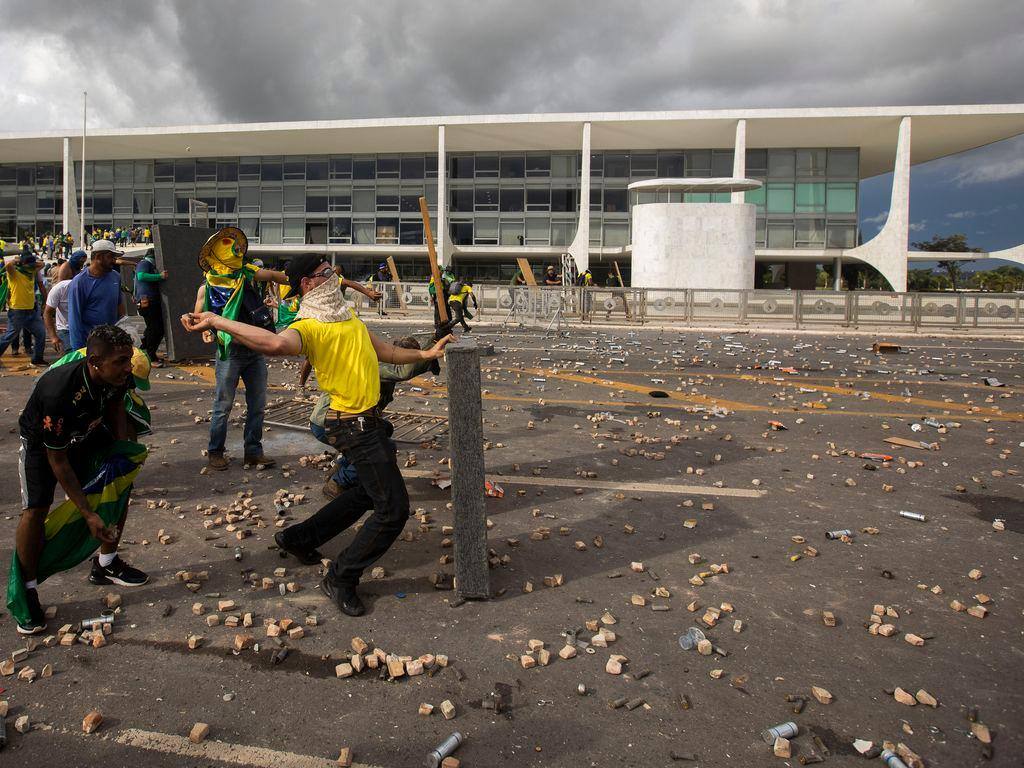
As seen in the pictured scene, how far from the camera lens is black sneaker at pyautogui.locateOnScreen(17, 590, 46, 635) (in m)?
3.59

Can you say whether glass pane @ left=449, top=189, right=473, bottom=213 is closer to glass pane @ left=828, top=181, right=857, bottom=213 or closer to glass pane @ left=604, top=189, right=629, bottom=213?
glass pane @ left=604, top=189, right=629, bottom=213

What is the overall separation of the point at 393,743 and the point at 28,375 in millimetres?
11561

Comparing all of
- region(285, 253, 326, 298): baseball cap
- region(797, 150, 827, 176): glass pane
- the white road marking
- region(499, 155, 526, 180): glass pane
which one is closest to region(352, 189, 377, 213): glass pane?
region(499, 155, 526, 180): glass pane

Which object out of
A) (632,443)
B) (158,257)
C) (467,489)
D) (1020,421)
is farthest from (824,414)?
(158,257)

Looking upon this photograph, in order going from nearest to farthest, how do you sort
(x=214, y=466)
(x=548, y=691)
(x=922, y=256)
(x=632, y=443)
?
1. (x=548, y=691)
2. (x=214, y=466)
3. (x=632, y=443)
4. (x=922, y=256)

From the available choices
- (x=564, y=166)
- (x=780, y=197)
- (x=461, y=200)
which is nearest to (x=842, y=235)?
(x=780, y=197)

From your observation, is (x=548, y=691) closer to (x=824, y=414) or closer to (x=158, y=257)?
(x=824, y=414)

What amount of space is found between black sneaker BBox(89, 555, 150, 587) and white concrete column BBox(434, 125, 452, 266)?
42.5m

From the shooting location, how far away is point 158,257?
12.4 m

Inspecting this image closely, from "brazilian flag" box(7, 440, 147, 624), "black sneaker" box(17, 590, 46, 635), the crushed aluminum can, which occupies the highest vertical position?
"brazilian flag" box(7, 440, 147, 624)

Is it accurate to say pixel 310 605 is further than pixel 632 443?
No

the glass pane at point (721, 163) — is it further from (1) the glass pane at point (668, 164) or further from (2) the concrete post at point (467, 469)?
(2) the concrete post at point (467, 469)

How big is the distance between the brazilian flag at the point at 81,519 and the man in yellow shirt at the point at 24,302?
412 inches

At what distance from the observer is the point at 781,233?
45.9 meters
